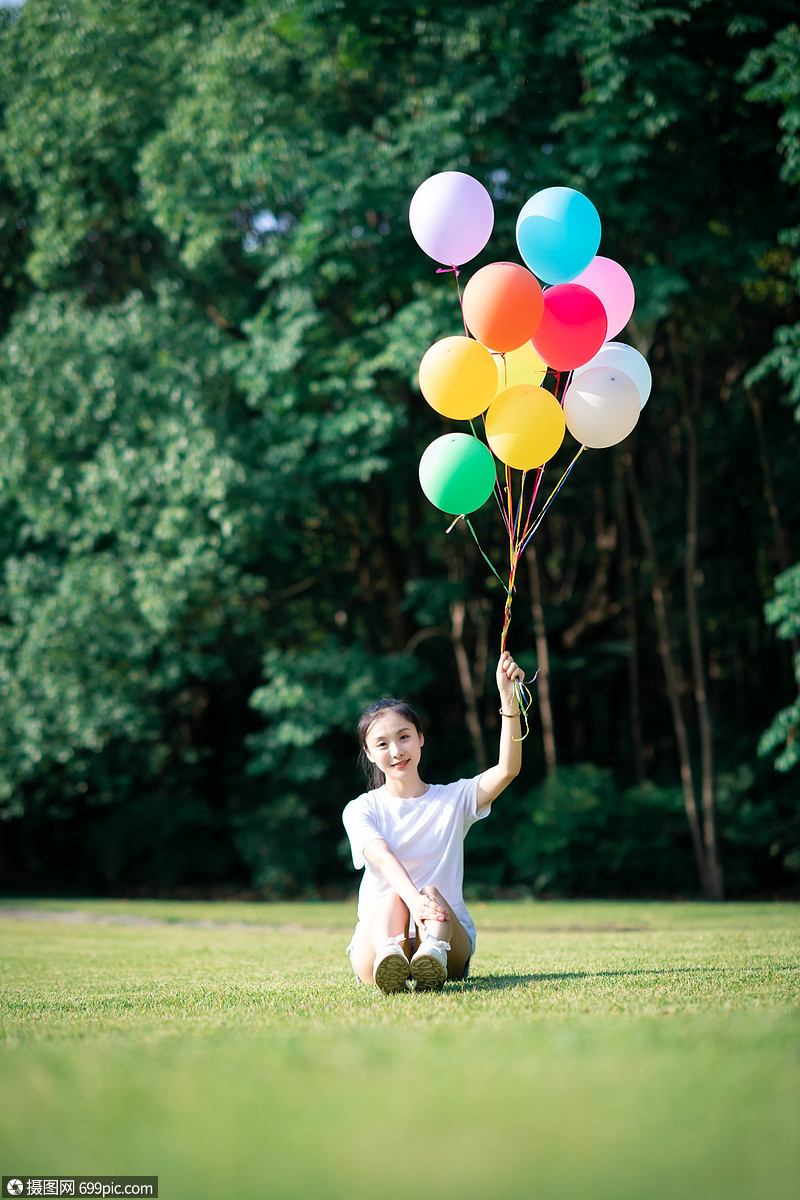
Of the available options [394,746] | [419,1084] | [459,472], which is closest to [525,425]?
[459,472]

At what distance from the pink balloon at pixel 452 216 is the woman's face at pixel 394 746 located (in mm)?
2702

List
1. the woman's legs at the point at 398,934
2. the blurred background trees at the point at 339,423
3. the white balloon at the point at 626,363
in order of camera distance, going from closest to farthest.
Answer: the woman's legs at the point at 398,934
the white balloon at the point at 626,363
the blurred background trees at the point at 339,423

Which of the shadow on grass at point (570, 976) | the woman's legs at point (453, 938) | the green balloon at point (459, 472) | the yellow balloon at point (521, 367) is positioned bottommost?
the shadow on grass at point (570, 976)

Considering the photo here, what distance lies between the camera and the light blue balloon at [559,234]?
5.35 meters

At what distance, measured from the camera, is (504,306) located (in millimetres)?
5035

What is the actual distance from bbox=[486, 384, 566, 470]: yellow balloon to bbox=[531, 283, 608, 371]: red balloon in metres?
0.24

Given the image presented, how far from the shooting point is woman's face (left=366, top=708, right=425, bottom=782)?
4.34m

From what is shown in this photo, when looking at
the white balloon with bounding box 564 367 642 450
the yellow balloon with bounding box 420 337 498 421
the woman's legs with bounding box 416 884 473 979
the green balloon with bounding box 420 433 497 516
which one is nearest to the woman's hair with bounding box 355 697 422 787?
the woman's legs with bounding box 416 884 473 979

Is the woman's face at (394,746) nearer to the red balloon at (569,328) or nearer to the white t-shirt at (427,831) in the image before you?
the white t-shirt at (427,831)

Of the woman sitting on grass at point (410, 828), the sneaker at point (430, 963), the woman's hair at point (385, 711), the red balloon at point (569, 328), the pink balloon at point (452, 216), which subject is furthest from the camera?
the pink balloon at point (452, 216)

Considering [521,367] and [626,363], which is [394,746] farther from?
[626,363]

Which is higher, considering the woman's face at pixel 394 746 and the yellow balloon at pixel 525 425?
the yellow balloon at pixel 525 425

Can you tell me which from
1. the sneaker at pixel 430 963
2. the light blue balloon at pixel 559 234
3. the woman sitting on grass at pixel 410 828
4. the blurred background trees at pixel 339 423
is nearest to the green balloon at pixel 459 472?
the light blue balloon at pixel 559 234

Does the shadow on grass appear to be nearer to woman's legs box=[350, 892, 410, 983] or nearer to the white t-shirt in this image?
the white t-shirt
